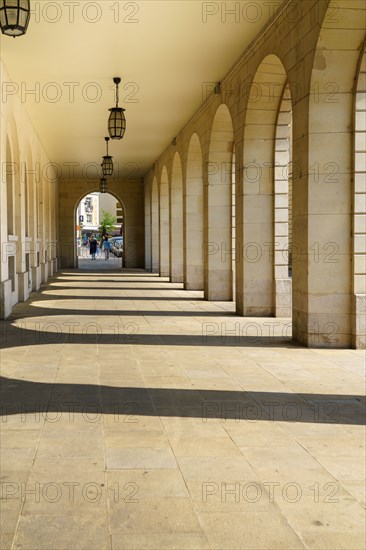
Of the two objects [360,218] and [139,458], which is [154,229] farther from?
[139,458]

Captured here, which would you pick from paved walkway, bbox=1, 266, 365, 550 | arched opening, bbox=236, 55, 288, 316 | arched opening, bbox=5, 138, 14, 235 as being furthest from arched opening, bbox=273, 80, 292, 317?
arched opening, bbox=5, 138, 14, 235

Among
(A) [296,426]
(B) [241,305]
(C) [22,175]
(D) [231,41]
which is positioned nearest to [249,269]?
(B) [241,305]

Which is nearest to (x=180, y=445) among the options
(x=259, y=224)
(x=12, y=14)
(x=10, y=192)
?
(x=12, y=14)

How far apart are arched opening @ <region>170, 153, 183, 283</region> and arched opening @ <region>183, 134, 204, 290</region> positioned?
271cm

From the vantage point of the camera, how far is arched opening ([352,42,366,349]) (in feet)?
25.2

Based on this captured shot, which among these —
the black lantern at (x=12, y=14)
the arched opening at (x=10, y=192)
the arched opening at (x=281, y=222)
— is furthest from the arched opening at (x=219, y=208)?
the black lantern at (x=12, y=14)

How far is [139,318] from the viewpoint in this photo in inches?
425

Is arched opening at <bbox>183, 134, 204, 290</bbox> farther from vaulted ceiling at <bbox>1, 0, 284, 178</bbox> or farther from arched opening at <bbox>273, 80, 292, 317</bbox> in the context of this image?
arched opening at <bbox>273, 80, 292, 317</bbox>

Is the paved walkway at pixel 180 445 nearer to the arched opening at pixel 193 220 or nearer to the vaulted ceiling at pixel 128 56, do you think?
the vaulted ceiling at pixel 128 56

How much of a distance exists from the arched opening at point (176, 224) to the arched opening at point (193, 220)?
8.90ft

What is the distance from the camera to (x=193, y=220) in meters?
16.5

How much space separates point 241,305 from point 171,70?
14.0ft

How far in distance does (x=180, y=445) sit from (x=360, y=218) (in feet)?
15.3

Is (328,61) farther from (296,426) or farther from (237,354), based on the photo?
(296,426)
